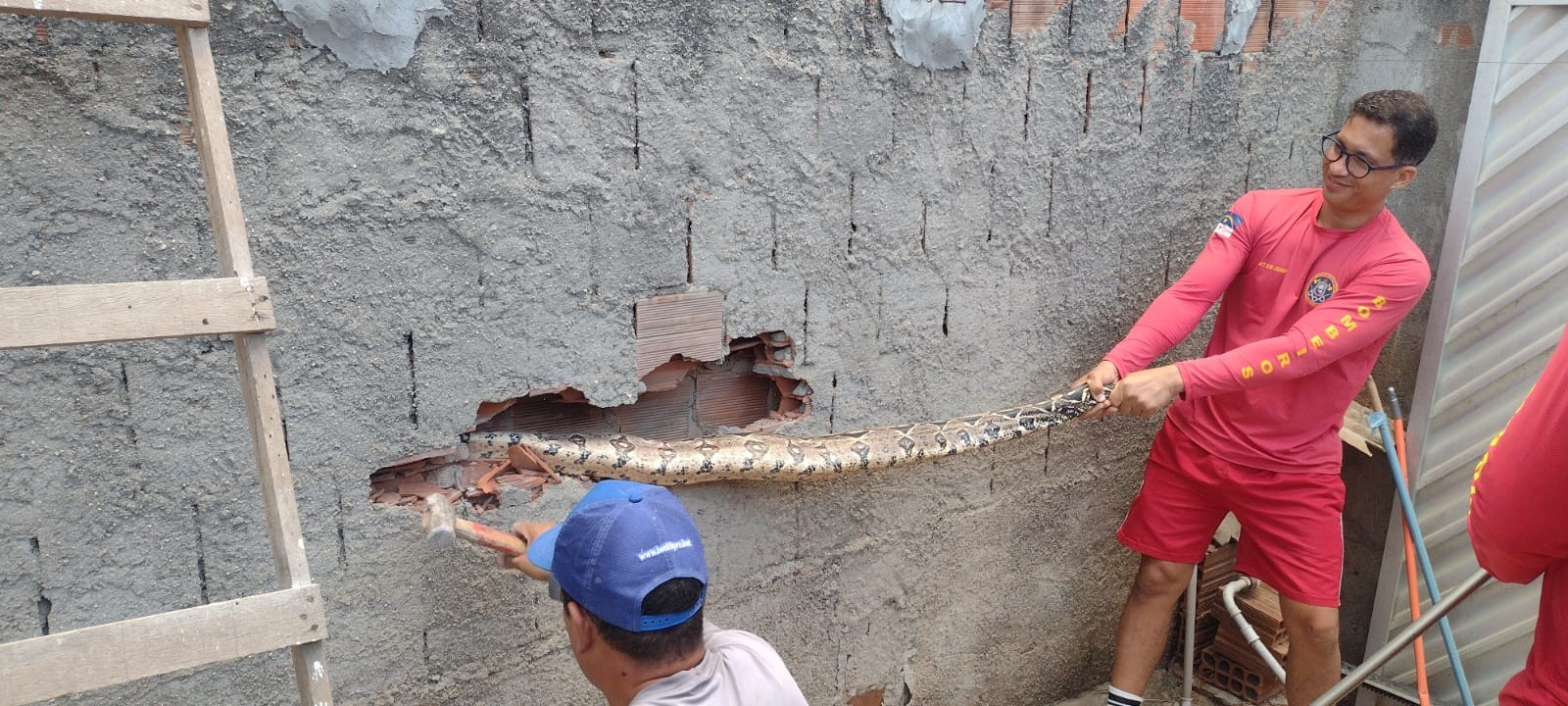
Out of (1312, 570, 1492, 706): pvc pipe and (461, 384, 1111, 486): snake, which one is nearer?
(461, 384, 1111, 486): snake

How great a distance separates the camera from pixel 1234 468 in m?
3.25

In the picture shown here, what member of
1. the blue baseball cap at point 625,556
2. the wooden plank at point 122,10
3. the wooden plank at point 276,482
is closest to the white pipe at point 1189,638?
the blue baseball cap at point 625,556

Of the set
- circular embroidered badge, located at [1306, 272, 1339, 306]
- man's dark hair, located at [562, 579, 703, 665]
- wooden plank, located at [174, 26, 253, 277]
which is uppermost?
wooden plank, located at [174, 26, 253, 277]

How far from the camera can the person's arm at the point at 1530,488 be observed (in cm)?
152

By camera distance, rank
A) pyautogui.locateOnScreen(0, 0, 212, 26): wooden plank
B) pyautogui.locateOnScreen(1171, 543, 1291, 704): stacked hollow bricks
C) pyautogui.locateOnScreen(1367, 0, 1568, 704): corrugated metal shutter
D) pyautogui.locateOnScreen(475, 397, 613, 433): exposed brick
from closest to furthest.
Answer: pyautogui.locateOnScreen(0, 0, 212, 26): wooden plank, pyautogui.locateOnScreen(475, 397, 613, 433): exposed brick, pyautogui.locateOnScreen(1367, 0, 1568, 704): corrugated metal shutter, pyautogui.locateOnScreen(1171, 543, 1291, 704): stacked hollow bricks

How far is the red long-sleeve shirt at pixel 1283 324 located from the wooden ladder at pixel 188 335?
8.02 feet

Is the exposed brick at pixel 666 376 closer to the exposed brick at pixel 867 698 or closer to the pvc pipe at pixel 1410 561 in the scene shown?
the exposed brick at pixel 867 698

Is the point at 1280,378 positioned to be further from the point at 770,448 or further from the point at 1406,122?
the point at 770,448

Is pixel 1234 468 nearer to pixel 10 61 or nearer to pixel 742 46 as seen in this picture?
pixel 742 46

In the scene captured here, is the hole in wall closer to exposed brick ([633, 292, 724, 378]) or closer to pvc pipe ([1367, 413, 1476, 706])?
exposed brick ([633, 292, 724, 378])

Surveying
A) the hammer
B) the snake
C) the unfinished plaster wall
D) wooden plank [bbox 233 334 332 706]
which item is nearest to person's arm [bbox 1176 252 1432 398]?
the snake

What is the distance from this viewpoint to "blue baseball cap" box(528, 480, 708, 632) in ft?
5.17

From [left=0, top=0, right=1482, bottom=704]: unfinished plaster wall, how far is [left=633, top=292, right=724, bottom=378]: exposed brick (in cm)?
4

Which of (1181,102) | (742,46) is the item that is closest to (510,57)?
(742,46)
